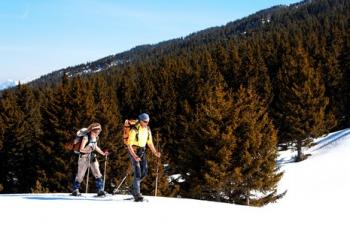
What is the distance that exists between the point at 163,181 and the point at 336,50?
136 feet

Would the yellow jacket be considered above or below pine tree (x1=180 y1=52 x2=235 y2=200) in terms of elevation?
above

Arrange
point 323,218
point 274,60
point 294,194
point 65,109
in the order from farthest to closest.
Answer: point 274,60 < point 65,109 < point 294,194 < point 323,218

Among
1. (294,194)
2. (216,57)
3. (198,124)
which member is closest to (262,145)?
(198,124)

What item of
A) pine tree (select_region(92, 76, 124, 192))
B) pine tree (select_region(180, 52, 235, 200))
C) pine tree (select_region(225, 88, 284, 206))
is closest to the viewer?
pine tree (select_region(180, 52, 235, 200))

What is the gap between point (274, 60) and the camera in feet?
218

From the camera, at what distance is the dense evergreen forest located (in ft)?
93.1

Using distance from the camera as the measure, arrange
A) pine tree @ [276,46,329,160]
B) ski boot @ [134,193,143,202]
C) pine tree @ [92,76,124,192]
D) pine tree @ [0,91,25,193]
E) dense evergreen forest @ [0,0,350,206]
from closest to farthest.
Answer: ski boot @ [134,193,143,202] < dense evergreen forest @ [0,0,350,206] < pine tree @ [92,76,124,192] < pine tree @ [276,46,329,160] < pine tree @ [0,91,25,193]

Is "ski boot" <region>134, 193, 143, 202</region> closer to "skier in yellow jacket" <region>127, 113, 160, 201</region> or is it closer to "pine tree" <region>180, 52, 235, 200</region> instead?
"skier in yellow jacket" <region>127, 113, 160, 201</region>

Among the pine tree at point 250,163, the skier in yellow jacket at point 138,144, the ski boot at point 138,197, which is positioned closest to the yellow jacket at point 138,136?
the skier in yellow jacket at point 138,144

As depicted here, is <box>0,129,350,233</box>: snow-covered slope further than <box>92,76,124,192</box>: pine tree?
No

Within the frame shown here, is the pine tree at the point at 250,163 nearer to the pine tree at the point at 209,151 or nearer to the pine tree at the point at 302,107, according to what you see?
the pine tree at the point at 209,151

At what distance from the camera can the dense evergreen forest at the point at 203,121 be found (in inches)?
1117

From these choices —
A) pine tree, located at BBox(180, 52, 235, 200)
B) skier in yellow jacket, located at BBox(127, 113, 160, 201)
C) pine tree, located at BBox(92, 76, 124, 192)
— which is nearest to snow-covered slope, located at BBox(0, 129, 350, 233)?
skier in yellow jacket, located at BBox(127, 113, 160, 201)

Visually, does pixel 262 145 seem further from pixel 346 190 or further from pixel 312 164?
pixel 312 164
